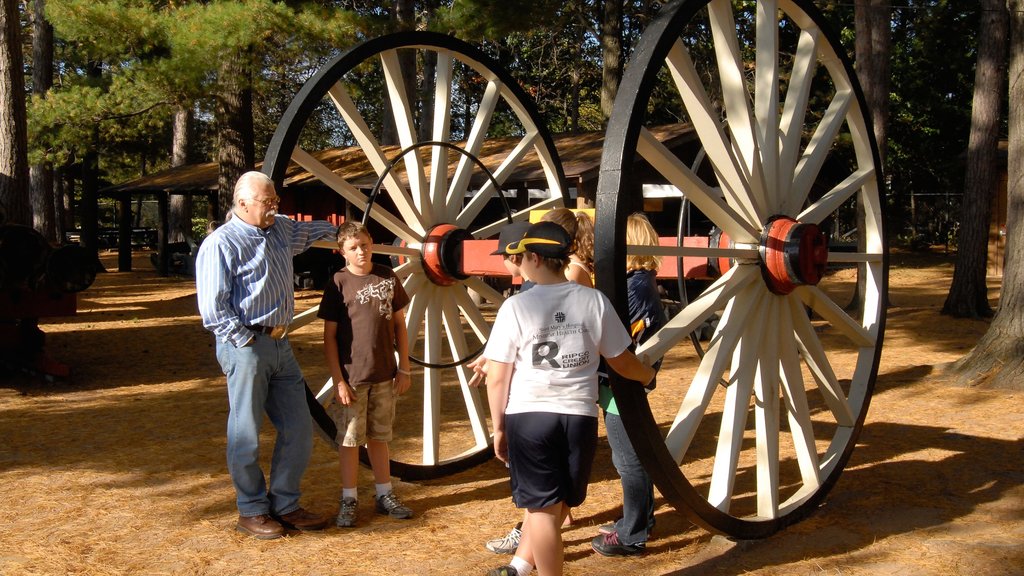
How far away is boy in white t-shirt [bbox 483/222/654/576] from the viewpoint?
3.06 metres

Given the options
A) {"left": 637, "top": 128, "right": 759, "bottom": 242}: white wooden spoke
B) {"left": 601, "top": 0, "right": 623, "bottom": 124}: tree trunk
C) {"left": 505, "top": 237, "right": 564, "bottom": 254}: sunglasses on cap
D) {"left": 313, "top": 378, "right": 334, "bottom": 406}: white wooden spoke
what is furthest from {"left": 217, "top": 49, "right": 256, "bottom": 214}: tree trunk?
{"left": 505, "top": 237, "right": 564, "bottom": 254}: sunglasses on cap

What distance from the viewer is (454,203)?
213 inches

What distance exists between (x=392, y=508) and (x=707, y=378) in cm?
179

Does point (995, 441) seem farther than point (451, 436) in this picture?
No

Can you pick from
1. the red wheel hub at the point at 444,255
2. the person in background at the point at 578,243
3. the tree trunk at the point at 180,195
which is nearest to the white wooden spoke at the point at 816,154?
the person in background at the point at 578,243

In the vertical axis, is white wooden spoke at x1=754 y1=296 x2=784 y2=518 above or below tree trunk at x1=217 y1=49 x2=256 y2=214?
below

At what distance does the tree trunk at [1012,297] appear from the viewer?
7.53 metres

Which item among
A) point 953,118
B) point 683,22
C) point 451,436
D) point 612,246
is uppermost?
point 953,118

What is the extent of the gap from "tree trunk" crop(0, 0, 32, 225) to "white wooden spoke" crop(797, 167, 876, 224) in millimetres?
9544

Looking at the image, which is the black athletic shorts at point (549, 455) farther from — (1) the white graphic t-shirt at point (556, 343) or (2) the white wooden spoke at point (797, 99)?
(2) the white wooden spoke at point (797, 99)

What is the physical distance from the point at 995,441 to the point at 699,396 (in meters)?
3.27

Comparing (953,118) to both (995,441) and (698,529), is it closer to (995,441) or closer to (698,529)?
(995,441)

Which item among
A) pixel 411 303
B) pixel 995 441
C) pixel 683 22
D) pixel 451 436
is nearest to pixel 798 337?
pixel 683 22

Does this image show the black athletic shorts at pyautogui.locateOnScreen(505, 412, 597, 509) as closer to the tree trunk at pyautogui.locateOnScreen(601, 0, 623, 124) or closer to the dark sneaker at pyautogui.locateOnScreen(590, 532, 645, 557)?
the dark sneaker at pyautogui.locateOnScreen(590, 532, 645, 557)
